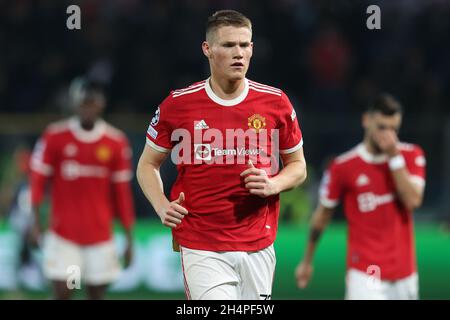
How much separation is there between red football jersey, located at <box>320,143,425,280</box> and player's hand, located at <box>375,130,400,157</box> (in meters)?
0.23

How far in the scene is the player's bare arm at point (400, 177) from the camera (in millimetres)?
7945

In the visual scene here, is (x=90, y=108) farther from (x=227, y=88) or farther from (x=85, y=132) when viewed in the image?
(x=227, y=88)

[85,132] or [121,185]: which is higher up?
[85,132]

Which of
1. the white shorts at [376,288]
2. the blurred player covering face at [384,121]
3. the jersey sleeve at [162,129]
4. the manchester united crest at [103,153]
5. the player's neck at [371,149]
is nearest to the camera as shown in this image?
the jersey sleeve at [162,129]

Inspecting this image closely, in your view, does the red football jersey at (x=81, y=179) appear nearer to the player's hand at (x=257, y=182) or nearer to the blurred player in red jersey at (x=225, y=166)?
the blurred player in red jersey at (x=225, y=166)

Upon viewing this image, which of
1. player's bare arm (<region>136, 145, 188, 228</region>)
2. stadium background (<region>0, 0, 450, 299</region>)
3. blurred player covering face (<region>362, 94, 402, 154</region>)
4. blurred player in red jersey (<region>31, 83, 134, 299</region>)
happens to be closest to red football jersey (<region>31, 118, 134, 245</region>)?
blurred player in red jersey (<region>31, 83, 134, 299</region>)

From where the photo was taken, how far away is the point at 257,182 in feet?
18.7

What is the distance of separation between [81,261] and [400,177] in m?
3.60

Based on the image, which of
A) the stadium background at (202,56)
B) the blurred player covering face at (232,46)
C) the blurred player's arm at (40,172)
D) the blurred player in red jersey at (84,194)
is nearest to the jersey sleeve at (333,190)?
the blurred player in red jersey at (84,194)

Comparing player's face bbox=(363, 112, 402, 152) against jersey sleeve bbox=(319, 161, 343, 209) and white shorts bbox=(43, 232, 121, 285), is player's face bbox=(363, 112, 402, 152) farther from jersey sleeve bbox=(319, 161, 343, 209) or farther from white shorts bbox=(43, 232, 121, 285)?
white shorts bbox=(43, 232, 121, 285)

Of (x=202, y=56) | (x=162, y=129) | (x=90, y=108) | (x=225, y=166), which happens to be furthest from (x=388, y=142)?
(x=202, y=56)

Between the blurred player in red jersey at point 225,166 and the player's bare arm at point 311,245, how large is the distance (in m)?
2.20
